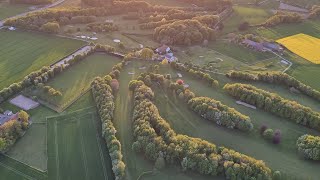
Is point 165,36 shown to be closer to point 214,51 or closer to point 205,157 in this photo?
point 214,51

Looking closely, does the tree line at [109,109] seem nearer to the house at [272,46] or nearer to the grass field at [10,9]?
the house at [272,46]

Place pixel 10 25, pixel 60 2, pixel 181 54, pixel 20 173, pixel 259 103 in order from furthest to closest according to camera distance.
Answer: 1. pixel 60 2
2. pixel 10 25
3. pixel 181 54
4. pixel 259 103
5. pixel 20 173

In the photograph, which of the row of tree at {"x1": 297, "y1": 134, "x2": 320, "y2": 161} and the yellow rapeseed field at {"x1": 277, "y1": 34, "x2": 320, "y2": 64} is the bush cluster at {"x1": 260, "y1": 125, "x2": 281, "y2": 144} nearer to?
the row of tree at {"x1": 297, "y1": 134, "x2": 320, "y2": 161}

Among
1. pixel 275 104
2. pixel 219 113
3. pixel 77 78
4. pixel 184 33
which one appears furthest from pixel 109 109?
pixel 184 33

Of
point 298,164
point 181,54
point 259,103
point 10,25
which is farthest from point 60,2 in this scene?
point 298,164

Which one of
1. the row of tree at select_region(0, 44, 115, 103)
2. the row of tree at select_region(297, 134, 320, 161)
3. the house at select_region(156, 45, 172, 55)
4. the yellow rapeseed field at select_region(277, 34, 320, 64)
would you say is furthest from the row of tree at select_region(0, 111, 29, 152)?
the yellow rapeseed field at select_region(277, 34, 320, 64)

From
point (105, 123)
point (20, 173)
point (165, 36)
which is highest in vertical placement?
point (165, 36)
